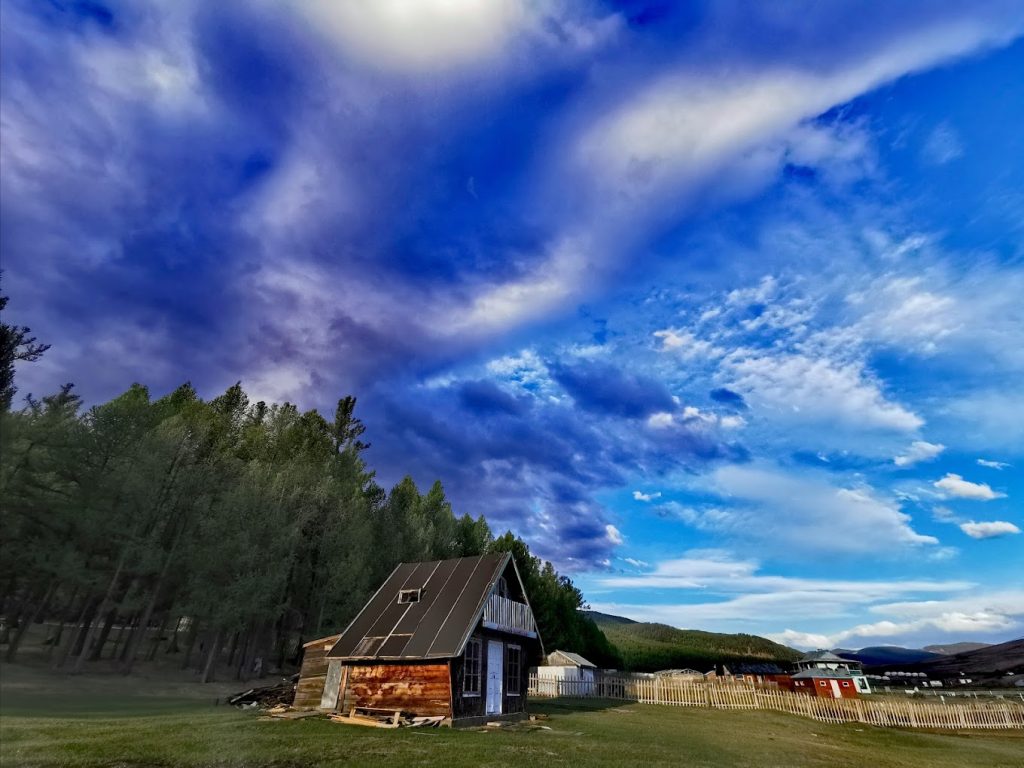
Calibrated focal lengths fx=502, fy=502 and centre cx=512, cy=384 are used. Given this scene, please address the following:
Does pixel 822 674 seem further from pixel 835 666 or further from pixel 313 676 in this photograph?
pixel 313 676

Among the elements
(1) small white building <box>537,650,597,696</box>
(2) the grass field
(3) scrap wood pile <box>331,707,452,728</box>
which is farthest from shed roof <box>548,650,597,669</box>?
(3) scrap wood pile <box>331,707,452,728</box>

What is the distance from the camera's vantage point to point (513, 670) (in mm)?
29938

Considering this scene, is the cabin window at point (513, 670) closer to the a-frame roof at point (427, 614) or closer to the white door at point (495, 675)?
the white door at point (495, 675)

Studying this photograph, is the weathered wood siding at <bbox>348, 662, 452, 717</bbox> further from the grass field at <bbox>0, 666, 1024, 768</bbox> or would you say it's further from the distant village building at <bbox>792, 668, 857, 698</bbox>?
the distant village building at <bbox>792, 668, 857, 698</bbox>

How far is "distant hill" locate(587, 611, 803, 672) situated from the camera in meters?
108

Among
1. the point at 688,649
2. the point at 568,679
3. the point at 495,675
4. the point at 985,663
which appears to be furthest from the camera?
the point at 688,649

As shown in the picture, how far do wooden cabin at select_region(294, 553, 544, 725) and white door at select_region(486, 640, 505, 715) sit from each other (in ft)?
0.15

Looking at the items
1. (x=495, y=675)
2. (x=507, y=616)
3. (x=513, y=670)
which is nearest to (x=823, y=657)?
(x=513, y=670)

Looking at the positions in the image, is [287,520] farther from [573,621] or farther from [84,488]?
[573,621]

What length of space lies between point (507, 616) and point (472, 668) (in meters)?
4.09

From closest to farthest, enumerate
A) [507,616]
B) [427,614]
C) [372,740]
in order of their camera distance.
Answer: [372,740] → [427,614] → [507,616]

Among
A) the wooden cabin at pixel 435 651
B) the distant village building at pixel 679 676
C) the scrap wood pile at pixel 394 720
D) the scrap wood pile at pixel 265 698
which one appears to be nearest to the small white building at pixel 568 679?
the distant village building at pixel 679 676

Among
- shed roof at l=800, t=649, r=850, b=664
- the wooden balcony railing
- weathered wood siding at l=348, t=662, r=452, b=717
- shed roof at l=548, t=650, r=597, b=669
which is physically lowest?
weathered wood siding at l=348, t=662, r=452, b=717

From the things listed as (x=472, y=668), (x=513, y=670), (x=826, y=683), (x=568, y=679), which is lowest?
(x=568, y=679)
